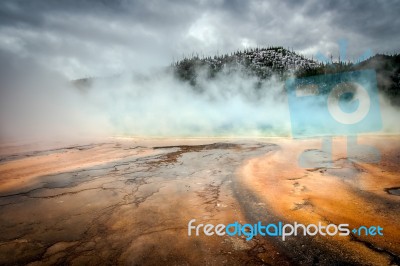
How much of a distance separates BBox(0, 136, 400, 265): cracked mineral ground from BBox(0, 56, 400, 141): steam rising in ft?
25.2

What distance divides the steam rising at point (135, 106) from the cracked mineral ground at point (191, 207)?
7672 millimetres

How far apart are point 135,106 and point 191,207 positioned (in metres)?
17.0

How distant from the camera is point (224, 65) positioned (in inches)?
1150

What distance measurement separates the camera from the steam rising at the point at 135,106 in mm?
14492

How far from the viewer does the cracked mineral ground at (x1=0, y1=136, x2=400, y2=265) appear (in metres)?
2.26

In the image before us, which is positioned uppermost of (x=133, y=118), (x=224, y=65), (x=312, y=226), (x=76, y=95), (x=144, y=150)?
(x=224, y=65)

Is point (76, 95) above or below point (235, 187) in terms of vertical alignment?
above

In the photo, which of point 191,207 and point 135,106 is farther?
point 135,106

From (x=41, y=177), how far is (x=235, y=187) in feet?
12.9

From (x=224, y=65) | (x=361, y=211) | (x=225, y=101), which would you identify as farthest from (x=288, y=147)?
(x=224, y=65)

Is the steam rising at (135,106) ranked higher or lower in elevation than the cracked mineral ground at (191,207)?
higher

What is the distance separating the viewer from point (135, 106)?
19.2 m

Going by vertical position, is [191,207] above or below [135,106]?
below

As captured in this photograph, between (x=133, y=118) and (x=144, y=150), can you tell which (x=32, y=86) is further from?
(x=144, y=150)
